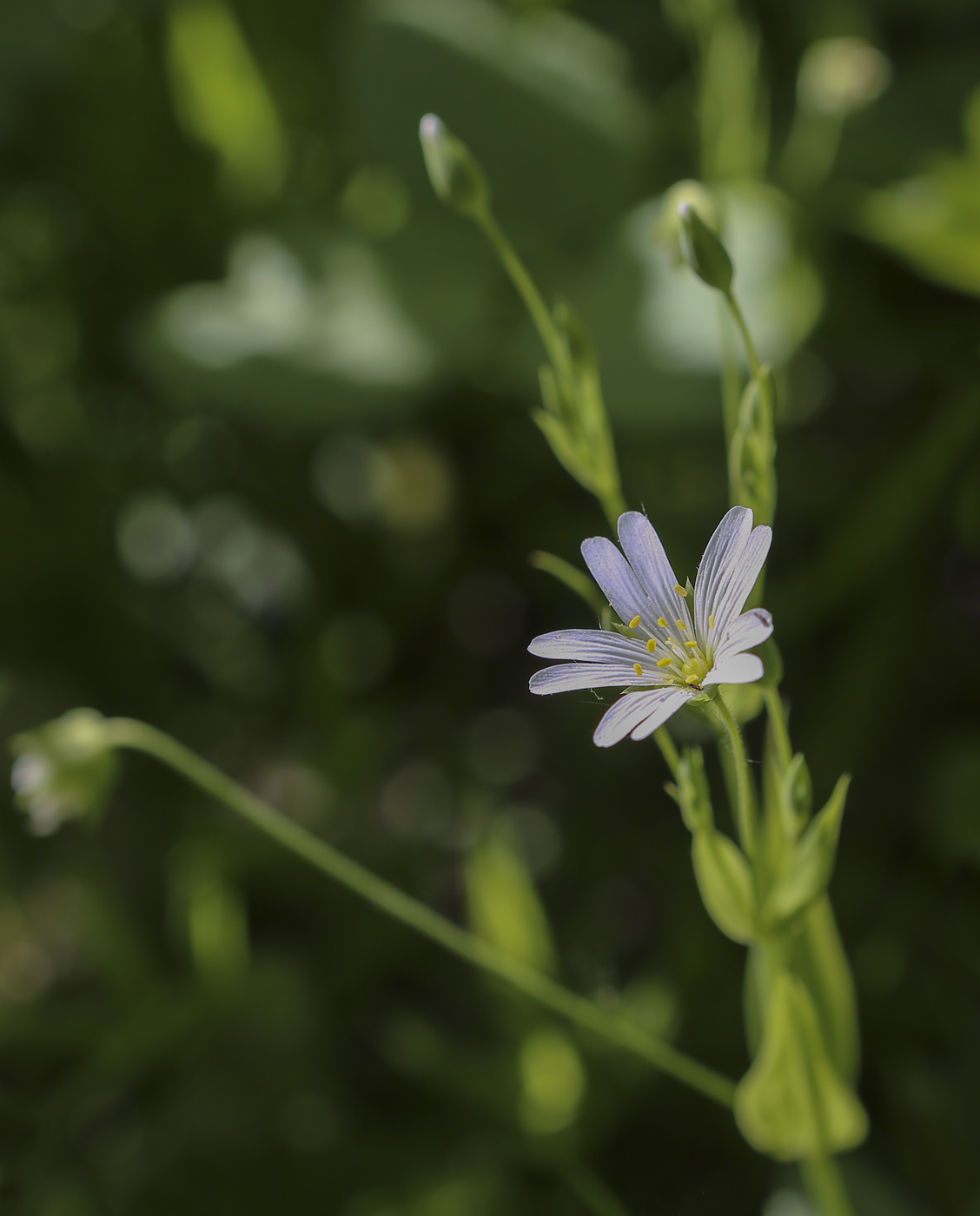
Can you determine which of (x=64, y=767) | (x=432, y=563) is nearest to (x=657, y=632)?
(x=64, y=767)

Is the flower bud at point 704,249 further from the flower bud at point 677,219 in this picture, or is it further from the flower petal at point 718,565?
the flower petal at point 718,565

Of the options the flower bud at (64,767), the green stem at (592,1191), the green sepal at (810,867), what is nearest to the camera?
the green sepal at (810,867)

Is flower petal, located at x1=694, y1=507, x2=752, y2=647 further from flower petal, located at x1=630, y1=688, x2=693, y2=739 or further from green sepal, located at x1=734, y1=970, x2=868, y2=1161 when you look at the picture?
green sepal, located at x1=734, y1=970, x2=868, y2=1161

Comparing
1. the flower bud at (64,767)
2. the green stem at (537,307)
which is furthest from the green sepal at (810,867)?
the flower bud at (64,767)

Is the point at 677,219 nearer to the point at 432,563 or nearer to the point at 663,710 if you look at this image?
the point at 663,710

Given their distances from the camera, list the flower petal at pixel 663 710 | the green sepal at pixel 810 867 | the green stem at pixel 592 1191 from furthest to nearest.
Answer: the green stem at pixel 592 1191
the green sepal at pixel 810 867
the flower petal at pixel 663 710
